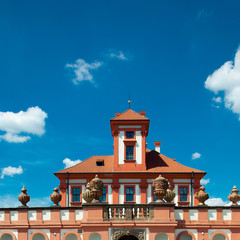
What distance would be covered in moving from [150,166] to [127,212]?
17662mm

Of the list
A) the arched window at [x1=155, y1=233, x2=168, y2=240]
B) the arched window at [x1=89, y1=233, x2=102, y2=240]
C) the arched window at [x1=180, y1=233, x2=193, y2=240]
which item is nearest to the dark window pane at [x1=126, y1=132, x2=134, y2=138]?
the arched window at [x1=180, y1=233, x2=193, y2=240]

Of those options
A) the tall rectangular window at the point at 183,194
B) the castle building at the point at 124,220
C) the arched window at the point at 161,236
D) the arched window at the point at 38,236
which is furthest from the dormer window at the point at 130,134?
the arched window at the point at 161,236

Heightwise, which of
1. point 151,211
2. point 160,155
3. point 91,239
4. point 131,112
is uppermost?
point 131,112

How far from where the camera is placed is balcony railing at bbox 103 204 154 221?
15844mm

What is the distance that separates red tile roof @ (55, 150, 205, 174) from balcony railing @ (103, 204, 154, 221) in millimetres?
16212

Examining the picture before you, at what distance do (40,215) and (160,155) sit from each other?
66.1 feet

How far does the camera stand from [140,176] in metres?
32.1

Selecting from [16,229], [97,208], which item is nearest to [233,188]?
[97,208]

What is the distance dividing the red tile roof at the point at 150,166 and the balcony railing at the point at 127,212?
1621 cm

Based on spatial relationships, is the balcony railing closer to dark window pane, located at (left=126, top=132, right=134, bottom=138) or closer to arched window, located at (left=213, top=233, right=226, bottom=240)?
arched window, located at (left=213, top=233, right=226, bottom=240)

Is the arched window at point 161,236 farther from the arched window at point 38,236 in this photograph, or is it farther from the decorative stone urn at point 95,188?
the arched window at point 38,236

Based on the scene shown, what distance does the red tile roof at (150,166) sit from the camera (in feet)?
106

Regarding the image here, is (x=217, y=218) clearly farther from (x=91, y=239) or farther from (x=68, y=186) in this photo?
(x=68, y=186)

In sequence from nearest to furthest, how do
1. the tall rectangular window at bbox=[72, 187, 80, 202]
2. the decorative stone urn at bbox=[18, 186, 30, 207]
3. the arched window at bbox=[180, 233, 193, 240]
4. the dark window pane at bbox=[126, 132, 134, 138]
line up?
the arched window at bbox=[180, 233, 193, 240] → the decorative stone urn at bbox=[18, 186, 30, 207] → the tall rectangular window at bbox=[72, 187, 80, 202] → the dark window pane at bbox=[126, 132, 134, 138]
